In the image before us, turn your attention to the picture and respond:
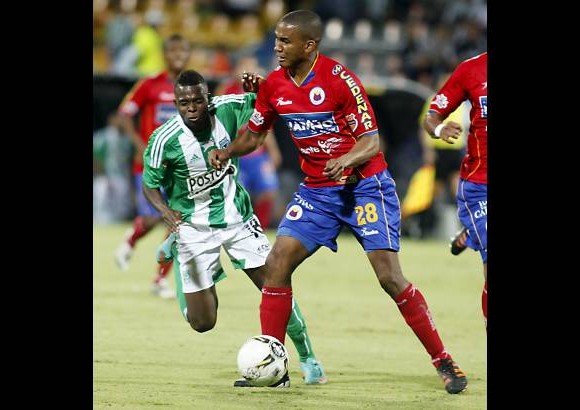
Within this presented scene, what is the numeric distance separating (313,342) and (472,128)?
2285mm

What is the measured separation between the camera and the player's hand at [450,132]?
7723 mm

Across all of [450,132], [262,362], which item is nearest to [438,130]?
[450,132]

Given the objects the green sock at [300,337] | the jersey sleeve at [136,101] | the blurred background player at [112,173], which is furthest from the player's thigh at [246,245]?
the blurred background player at [112,173]

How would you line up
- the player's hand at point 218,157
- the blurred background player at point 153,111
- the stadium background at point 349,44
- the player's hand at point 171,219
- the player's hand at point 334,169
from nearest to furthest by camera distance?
the player's hand at point 334,169
the player's hand at point 218,157
the player's hand at point 171,219
the blurred background player at point 153,111
the stadium background at point 349,44

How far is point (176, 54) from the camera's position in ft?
38.7

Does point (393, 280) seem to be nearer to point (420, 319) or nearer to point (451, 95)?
point (420, 319)

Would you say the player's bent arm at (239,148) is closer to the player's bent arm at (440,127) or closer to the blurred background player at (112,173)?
the player's bent arm at (440,127)

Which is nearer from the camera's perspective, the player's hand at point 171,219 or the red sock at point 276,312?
the red sock at point 276,312

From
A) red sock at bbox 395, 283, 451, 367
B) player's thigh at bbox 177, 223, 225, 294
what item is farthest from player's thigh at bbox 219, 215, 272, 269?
red sock at bbox 395, 283, 451, 367

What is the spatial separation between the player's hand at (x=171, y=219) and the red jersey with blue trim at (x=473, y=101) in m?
1.98

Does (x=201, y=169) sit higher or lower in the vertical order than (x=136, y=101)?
lower

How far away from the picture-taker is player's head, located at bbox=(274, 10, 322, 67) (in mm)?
7262

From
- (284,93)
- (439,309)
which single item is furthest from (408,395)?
(439,309)
